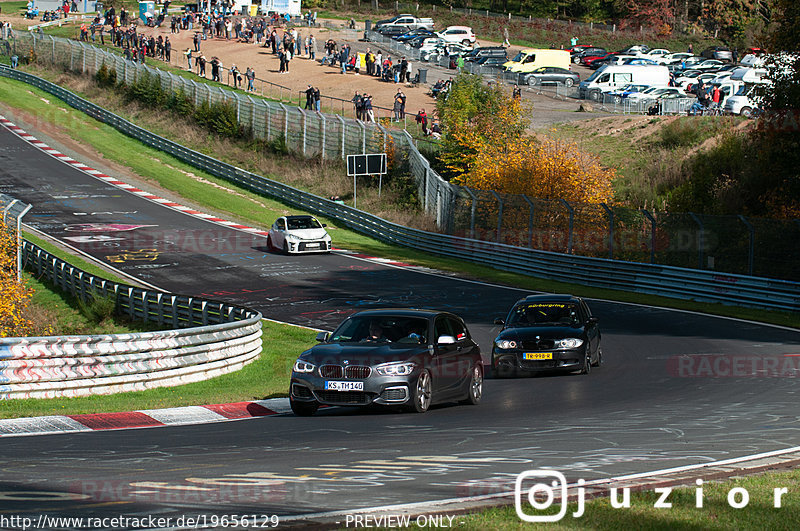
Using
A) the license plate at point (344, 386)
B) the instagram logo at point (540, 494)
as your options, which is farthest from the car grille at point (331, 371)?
the instagram logo at point (540, 494)

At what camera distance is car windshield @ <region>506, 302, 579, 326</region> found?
Result: 18547 millimetres

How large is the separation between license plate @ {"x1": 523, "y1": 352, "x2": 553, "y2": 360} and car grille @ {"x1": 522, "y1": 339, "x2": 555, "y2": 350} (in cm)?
9

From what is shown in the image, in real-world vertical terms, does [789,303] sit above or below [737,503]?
below

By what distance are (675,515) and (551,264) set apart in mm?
26860

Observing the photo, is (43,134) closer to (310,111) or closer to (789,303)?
(310,111)

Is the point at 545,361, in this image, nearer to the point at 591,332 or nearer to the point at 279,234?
the point at 591,332

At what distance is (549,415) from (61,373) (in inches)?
284

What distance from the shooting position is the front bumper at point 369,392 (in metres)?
12.5

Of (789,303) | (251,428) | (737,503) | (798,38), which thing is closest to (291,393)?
(251,428)

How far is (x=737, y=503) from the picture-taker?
7234 millimetres

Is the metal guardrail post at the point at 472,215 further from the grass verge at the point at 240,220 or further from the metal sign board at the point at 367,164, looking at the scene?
the metal sign board at the point at 367,164

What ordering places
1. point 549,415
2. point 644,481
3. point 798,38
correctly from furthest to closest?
point 798,38 < point 549,415 < point 644,481

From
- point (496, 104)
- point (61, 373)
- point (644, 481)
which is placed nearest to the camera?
point (644, 481)

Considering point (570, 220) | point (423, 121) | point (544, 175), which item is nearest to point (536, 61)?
point (423, 121)
